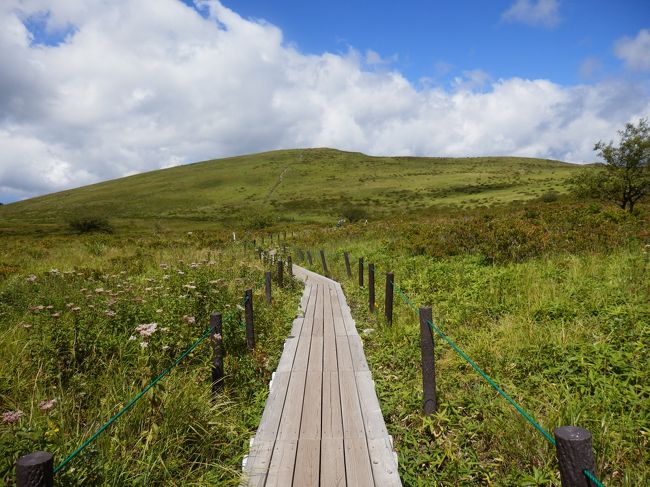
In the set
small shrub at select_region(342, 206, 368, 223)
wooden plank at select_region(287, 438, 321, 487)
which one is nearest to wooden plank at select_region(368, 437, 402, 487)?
wooden plank at select_region(287, 438, 321, 487)

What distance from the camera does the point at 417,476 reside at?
12.1 ft

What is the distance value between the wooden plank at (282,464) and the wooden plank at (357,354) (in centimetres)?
220

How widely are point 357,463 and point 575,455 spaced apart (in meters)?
2.22

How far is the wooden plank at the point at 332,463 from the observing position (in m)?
3.48

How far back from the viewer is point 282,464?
3.72 meters

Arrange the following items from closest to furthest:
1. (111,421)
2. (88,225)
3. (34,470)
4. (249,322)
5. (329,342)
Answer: (34,470)
(111,421)
(249,322)
(329,342)
(88,225)

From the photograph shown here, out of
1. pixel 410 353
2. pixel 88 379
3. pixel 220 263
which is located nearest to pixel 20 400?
pixel 88 379

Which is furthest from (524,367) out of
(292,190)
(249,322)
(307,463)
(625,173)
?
(292,190)

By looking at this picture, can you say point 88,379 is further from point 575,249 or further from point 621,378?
point 575,249

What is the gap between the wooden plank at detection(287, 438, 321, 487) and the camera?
137 inches

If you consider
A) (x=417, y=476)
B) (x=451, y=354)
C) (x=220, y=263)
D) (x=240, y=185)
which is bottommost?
(x=417, y=476)

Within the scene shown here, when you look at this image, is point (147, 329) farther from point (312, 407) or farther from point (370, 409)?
point (370, 409)

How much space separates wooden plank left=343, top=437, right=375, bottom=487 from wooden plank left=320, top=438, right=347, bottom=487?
1.9 inches

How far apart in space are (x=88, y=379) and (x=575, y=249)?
12.2m
